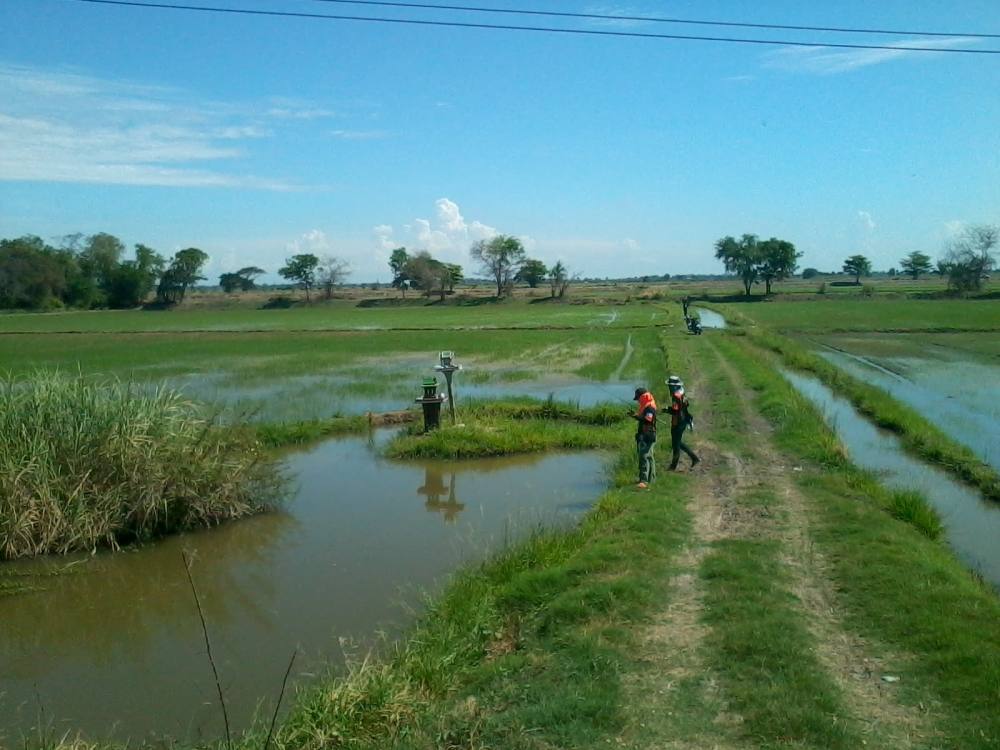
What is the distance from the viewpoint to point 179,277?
274ft

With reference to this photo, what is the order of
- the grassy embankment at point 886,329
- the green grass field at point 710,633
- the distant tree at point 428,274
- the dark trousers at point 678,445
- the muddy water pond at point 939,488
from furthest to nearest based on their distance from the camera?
the distant tree at point 428,274 < the grassy embankment at point 886,329 < the dark trousers at point 678,445 < the muddy water pond at point 939,488 < the green grass field at point 710,633

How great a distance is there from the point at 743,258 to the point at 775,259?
3763mm

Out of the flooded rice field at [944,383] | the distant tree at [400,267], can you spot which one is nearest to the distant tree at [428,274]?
the distant tree at [400,267]

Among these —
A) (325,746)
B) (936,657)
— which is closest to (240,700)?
(325,746)

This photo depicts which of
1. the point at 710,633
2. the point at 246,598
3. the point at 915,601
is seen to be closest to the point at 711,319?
the point at 246,598

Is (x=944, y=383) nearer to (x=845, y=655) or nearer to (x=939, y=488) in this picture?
(x=939, y=488)

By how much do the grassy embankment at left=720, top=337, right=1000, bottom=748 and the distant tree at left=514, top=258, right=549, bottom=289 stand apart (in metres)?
83.5

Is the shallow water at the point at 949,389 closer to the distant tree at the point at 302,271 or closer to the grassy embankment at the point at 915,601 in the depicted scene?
the grassy embankment at the point at 915,601

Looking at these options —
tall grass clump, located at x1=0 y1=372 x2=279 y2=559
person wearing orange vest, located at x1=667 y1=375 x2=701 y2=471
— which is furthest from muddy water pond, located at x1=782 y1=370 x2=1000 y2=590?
tall grass clump, located at x1=0 y1=372 x2=279 y2=559

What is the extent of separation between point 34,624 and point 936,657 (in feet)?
26.4

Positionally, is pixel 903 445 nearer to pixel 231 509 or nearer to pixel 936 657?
pixel 936 657

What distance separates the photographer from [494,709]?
520 cm

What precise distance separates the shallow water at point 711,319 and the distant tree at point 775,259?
972 inches

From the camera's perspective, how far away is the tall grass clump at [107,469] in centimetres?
959
